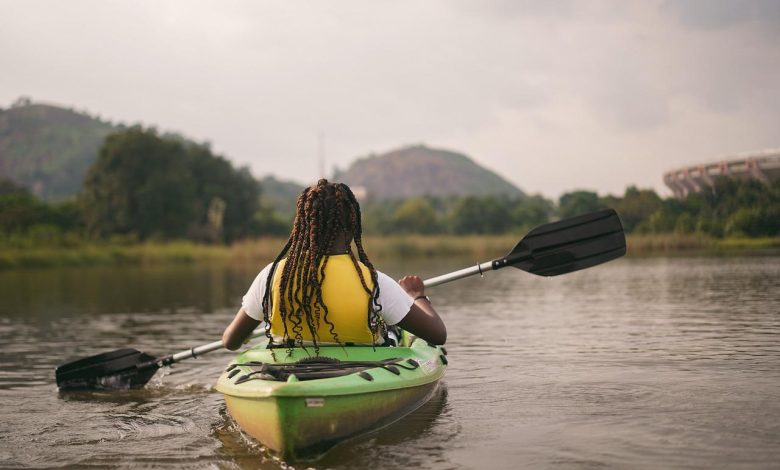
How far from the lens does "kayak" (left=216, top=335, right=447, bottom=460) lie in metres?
4.14

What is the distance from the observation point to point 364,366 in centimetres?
472

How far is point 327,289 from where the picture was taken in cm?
455

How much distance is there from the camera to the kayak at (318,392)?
4145 mm

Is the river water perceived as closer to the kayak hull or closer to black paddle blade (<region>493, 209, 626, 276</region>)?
the kayak hull

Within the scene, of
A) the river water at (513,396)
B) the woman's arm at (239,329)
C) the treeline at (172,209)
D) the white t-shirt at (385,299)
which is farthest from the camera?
the treeline at (172,209)

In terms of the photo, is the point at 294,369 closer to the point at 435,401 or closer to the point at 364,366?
the point at 364,366

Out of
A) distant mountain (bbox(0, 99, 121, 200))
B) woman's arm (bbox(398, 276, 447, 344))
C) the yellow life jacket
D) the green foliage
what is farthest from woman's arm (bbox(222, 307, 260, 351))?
distant mountain (bbox(0, 99, 121, 200))

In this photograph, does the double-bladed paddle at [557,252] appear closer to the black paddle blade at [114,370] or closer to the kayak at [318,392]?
the black paddle blade at [114,370]

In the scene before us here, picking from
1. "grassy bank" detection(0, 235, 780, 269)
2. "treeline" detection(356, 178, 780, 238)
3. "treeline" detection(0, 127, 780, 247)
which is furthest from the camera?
"treeline" detection(0, 127, 780, 247)

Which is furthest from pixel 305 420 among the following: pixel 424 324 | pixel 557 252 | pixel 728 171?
pixel 728 171

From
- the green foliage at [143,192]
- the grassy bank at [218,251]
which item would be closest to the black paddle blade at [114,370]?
the grassy bank at [218,251]

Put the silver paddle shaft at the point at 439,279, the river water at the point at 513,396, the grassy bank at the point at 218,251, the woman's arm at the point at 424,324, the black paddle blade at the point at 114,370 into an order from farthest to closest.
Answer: the grassy bank at the point at 218,251 < the black paddle blade at the point at 114,370 < the silver paddle shaft at the point at 439,279 < the woman's arm at the point at 424,324 < the river water at the point at 513,396

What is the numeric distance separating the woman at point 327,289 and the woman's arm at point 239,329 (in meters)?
0.12

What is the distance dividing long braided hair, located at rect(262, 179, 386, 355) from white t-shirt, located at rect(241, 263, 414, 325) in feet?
0.17
